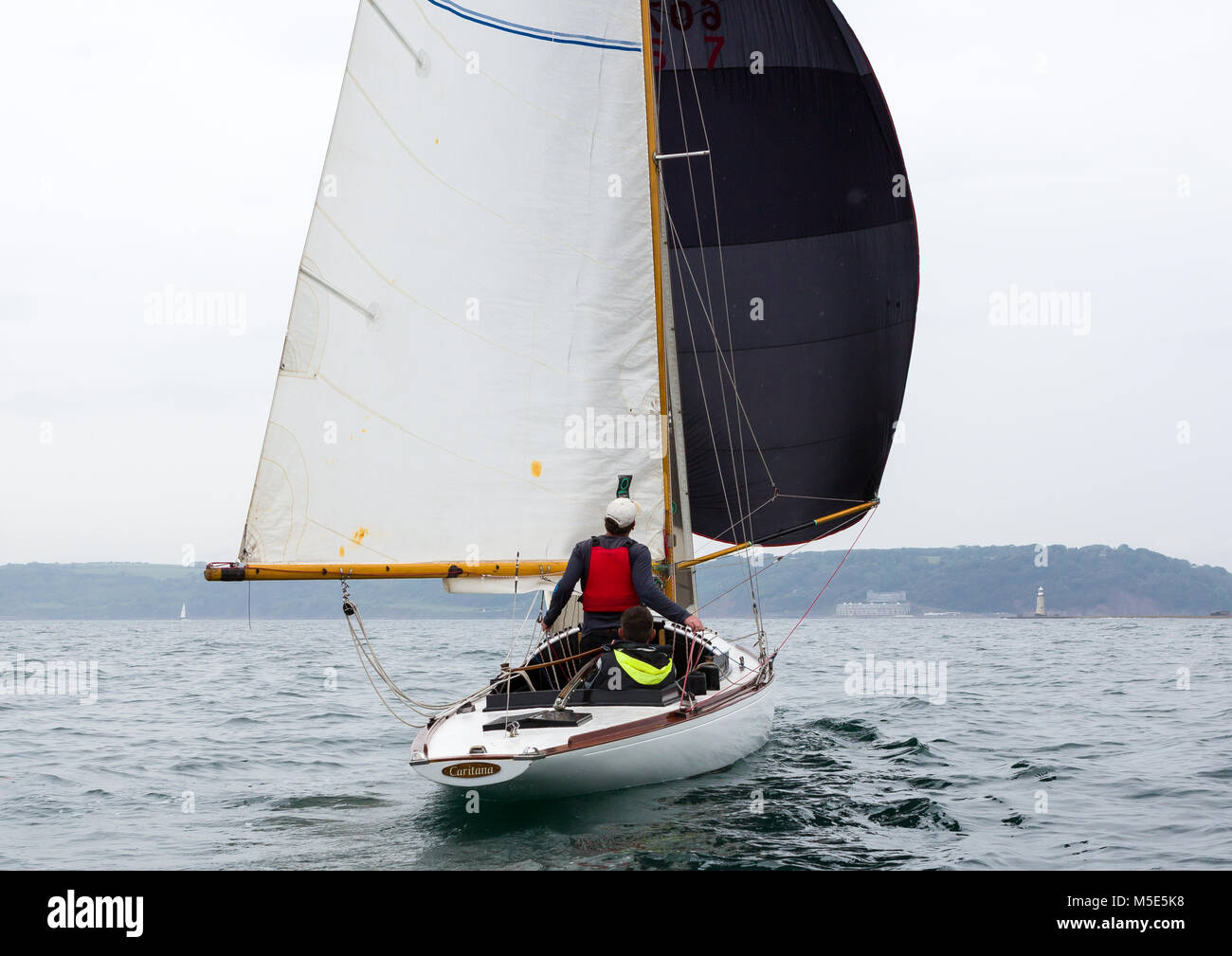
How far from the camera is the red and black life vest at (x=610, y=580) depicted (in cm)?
784

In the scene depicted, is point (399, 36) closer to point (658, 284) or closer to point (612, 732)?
point (658, 284)

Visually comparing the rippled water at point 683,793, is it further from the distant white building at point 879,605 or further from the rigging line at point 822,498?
the distant white building at point 879,605

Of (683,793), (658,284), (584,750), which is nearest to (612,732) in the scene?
(584,750)

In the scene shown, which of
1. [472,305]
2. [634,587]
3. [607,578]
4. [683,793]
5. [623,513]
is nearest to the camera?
[683,793]

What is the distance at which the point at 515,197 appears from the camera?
898 cm

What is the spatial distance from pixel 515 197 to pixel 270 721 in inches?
286

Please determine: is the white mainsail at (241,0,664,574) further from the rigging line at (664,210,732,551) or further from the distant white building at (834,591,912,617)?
the distant white building at (834,591,912,617)

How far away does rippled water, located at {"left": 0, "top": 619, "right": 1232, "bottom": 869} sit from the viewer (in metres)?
6.32

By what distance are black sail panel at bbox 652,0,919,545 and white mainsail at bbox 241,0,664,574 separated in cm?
231

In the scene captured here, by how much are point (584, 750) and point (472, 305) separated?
3.83 m

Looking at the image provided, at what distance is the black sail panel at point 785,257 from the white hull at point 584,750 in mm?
3923

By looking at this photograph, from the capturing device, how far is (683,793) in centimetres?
741
